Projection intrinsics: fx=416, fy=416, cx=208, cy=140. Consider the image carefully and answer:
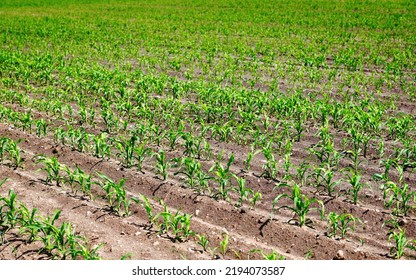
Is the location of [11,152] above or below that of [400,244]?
above

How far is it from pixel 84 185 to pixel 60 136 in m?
1.63

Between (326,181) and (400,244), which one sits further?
(326,181)

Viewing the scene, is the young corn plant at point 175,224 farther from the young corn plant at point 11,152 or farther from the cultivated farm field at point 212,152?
the young corn plant at point 11,152

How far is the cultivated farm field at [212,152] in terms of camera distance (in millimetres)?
4242

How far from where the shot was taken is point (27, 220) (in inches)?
169

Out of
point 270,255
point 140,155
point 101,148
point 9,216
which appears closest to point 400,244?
point 270,255

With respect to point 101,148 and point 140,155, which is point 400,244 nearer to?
point 140,155

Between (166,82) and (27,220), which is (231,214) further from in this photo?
(166,82)

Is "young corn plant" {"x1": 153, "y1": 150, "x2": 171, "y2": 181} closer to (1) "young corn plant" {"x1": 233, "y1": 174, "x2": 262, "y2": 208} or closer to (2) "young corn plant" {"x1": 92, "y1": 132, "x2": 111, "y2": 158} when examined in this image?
(2) "young corn plant" {"x1": 92, "y1": 132, "x2": 111, "y2": 158}

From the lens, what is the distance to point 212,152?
6129mm

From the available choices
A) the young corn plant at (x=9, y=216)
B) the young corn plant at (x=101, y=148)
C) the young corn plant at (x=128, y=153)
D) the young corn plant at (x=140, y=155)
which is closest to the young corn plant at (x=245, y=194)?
the young corn plant at (x=140, y=155)

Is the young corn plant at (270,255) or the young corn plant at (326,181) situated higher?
the young corn plant at (326,181)

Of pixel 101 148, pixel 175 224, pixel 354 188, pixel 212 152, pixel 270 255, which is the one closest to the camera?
pixel 270 255

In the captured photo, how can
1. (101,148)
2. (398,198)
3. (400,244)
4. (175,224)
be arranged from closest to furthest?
1. (400,244)
2. (175,224)
3. (398,198)
4. (101,148)
